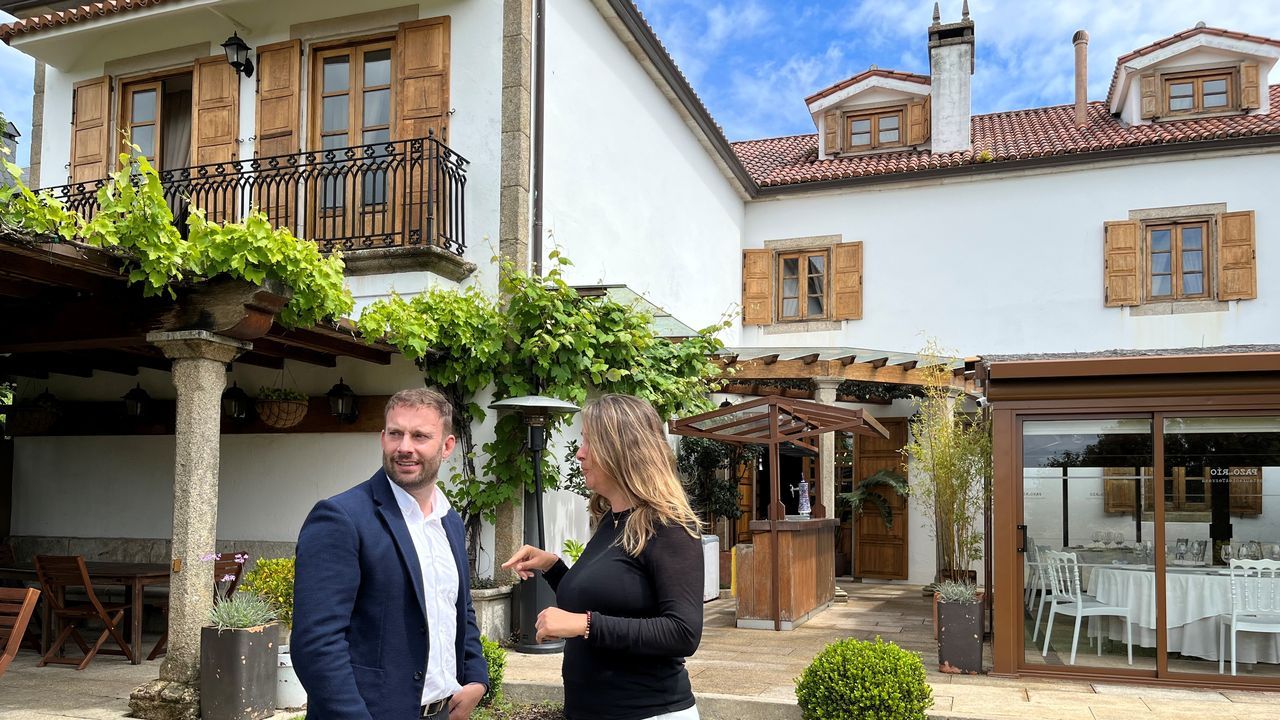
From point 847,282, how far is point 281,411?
931 centimetres

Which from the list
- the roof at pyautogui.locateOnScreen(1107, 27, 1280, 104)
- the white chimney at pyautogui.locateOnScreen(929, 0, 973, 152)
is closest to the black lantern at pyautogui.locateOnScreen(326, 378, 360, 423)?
the white chimney at pyautogui.locateOnScreen(929, 0, 973, 152)

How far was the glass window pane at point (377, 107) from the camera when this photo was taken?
30.9 ft

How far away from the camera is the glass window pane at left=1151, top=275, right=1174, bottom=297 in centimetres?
1420

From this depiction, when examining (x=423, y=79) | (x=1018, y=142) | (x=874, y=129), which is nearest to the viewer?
(x=423, y=79)

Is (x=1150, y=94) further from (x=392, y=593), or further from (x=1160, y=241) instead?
(x=392, y=593)

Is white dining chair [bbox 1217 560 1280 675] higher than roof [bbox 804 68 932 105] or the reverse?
the reverse

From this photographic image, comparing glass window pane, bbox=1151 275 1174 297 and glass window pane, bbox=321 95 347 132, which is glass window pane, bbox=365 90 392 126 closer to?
glass window pane, bbox=321 95 347 132

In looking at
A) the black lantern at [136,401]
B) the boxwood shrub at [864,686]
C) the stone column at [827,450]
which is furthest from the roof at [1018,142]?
the boxwood shrub at [864,686]

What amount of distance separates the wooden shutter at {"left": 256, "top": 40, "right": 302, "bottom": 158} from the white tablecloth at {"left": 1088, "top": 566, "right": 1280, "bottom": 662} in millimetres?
7795

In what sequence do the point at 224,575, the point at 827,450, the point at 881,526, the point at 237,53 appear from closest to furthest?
1. the point at 224,575
2. the point at 237,53
3. the point at 827,450
4. the point at 881,526

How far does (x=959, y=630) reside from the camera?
Answer: 763 centimetres

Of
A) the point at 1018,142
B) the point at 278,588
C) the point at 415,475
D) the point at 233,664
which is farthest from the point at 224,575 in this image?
the point at 1018,142

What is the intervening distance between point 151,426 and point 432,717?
7790 mm

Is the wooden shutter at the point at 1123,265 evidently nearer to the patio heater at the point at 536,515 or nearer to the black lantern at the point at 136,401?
the patio heater at the point at 536,515
